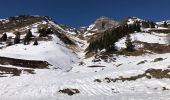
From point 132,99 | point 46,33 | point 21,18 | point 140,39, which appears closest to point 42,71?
point 132,99

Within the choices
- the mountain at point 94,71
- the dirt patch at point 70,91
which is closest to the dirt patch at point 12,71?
the mountain at point 94,71

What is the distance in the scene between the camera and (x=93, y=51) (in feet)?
300

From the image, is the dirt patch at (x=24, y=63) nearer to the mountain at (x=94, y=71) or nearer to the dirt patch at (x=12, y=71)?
the mountain at (x=94, y=71)

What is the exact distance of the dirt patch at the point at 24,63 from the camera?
63.3 m

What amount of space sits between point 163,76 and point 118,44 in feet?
153

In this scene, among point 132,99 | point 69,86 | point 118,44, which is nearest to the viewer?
point 132,99

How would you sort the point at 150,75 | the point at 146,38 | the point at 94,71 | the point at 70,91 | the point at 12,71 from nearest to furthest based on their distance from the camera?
the point at 70,91
the point at 150,75
the point at 94,71
the point at 12,71
the point at 146,38

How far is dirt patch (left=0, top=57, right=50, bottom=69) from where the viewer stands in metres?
63.3

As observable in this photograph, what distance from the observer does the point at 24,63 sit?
64.9m

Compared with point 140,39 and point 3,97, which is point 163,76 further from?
point 140,39

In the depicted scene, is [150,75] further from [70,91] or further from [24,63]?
[24,63]

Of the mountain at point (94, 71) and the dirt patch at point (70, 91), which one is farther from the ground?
the mountain at point (94, 71)

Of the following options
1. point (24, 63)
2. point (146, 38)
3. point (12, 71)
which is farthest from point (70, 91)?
point (146, 38)

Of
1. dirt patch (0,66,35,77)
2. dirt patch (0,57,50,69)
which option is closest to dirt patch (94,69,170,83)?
dirt patch (0,66,35,77)
